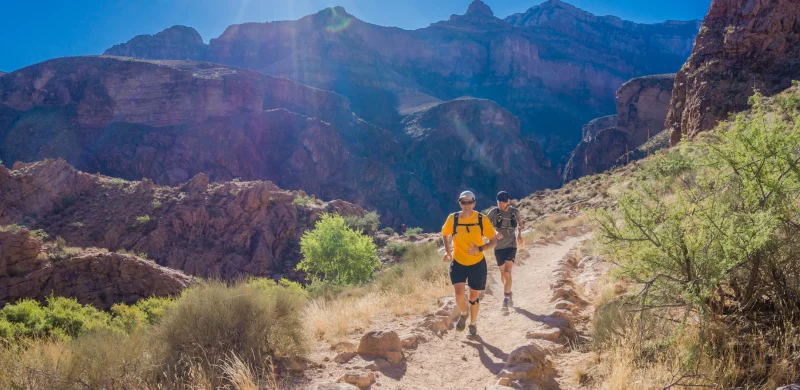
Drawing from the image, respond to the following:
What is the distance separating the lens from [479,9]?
543 feet

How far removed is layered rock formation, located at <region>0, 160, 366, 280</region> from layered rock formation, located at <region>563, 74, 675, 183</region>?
49.6 m

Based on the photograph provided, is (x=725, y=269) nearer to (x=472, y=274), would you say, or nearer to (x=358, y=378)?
(x=472, y=274)

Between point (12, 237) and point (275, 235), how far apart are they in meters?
16.5

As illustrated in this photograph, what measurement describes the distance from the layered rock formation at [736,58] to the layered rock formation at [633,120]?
30007 mm

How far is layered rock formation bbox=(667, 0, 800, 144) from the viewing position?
25.6m

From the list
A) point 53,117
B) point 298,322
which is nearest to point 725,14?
point 298,322

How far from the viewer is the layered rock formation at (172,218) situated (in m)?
29.3

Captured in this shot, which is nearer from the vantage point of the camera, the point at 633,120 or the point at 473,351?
the point at 473,351

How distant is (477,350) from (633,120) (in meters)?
73.0

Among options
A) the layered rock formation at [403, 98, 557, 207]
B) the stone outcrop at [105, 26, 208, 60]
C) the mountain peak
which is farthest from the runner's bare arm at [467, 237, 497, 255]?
the mountain peak

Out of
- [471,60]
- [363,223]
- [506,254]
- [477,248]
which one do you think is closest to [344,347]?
[477,248]

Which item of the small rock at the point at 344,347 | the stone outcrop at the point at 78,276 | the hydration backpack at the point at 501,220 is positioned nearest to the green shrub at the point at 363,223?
the stone outcrop at the point at 78,276

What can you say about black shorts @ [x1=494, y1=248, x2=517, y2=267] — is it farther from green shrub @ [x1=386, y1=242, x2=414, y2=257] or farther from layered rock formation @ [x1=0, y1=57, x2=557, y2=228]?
layered rock formation @ [x1=0, y1=57, x2=557, y2=228]

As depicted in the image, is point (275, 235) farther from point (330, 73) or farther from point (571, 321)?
point (330, 73)
